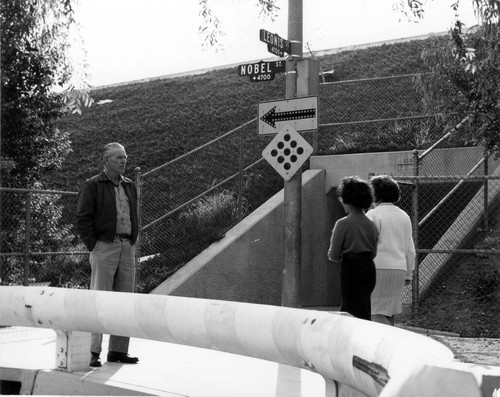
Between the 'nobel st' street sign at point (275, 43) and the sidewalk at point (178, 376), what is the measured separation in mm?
3913

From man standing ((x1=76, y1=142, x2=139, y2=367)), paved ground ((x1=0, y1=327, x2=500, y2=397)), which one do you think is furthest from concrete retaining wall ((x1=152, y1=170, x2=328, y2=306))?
man standing ((x1=76, y1=142, x2=139, y2=367))

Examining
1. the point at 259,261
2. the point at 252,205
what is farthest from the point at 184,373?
the point at 252,205

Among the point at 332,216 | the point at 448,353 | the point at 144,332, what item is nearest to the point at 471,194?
the point at 332,216

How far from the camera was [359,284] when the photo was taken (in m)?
6.43

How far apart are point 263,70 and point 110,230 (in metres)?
4.13

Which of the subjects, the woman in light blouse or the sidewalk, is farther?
the woman in light blouse

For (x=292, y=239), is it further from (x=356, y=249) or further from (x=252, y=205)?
(x=252, y=205)

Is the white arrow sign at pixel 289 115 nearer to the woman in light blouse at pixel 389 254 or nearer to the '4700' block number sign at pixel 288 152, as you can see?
the '4700' block number sign at pixel 288 152

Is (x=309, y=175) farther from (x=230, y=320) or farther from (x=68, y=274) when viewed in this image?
(x=230, y=320)

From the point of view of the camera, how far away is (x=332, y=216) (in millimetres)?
16406

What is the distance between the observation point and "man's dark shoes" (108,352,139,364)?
711 cm

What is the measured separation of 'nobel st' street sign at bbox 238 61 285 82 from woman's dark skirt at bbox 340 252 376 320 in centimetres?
459

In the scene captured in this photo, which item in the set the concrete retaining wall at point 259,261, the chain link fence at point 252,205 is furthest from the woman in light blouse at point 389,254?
the concrete retaining wall at point 259,261

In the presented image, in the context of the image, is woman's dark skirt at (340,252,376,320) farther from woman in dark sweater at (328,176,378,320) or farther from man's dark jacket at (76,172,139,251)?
man's dark jacket at (76,172,139,251)
